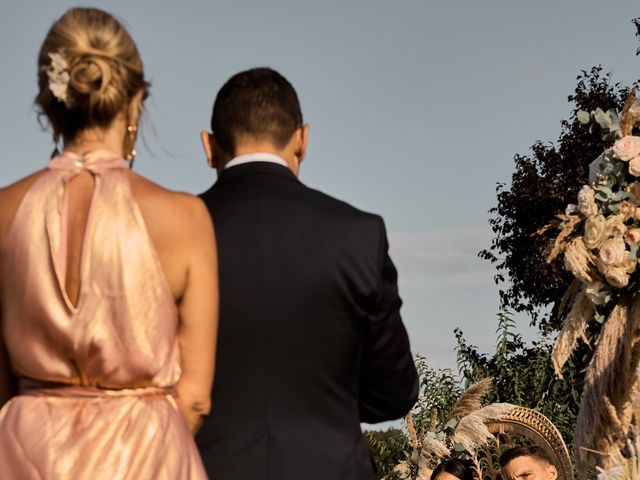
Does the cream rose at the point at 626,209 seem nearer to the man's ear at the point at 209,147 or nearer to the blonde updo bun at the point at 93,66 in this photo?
the man's ear at the point at 209,147

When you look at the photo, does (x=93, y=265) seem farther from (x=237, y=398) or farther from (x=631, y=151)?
(x=631, y=151)

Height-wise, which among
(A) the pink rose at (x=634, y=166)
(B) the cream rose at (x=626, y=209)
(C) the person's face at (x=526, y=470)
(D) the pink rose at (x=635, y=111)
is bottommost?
(C) the person's face at (x=526, y=470)

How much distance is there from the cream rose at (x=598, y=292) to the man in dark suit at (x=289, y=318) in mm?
2227

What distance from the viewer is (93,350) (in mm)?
3328

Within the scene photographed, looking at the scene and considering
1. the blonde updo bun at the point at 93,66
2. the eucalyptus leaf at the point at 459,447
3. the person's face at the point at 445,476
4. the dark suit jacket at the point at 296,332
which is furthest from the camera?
the eucalyptus leaf at the point at 459,447

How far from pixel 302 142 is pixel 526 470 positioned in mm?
3991

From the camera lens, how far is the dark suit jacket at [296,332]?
12.7ft

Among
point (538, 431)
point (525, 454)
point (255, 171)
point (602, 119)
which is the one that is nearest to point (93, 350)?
point (255, 171)

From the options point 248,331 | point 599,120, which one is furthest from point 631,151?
point 248,331

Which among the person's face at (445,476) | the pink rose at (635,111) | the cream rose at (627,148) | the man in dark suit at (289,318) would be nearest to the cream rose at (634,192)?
the cream rose at (627,148)

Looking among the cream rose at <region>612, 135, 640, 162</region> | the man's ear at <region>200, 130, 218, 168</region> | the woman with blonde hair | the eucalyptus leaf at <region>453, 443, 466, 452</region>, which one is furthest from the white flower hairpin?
the eucalyptus leaf at <region>453, 443, 466, 452</region>

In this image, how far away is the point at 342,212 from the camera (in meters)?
4.07

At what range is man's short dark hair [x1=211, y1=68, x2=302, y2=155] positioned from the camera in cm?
412

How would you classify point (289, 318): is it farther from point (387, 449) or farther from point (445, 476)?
point (387, 449)
